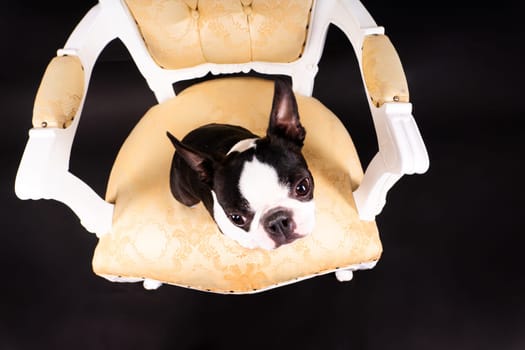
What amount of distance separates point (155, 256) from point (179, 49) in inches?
22.6

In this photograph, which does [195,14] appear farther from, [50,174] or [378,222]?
Result: [378,222]

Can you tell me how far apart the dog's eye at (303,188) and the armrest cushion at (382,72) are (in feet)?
0.82

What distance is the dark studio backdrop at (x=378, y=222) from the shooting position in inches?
75.1

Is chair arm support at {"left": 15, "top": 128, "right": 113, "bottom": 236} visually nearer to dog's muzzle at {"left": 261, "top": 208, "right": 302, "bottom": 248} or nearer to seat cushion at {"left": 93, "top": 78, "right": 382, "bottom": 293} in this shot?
seat cushion at {"left": 93, "top": 78, "right": 382, "bottom": 293}

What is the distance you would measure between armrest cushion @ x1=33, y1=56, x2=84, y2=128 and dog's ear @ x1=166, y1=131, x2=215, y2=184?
1.13ft

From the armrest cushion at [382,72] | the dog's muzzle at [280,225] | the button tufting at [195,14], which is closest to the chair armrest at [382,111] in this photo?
the armrest cushion at [382,72]

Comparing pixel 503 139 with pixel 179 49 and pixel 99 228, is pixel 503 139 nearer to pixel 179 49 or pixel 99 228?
pixel 179 49

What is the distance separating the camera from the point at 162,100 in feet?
5.02

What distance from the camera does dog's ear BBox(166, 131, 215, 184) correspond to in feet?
3.18

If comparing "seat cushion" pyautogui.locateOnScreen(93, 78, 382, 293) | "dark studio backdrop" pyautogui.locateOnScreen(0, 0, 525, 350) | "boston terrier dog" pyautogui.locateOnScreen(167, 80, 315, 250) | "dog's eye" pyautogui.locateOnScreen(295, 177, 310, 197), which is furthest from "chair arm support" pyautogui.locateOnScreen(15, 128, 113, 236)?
"dark studio backdrop" pyautogui.locateOnScreen(0, 0, 525, 350)

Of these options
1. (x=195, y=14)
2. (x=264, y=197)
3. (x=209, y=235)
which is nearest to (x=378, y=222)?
(x=209, y=235)

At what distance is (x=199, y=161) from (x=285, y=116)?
21 centimetres

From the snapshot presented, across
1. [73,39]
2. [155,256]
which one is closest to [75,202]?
[155,256]

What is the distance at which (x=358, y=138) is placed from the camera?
6.85 ft
